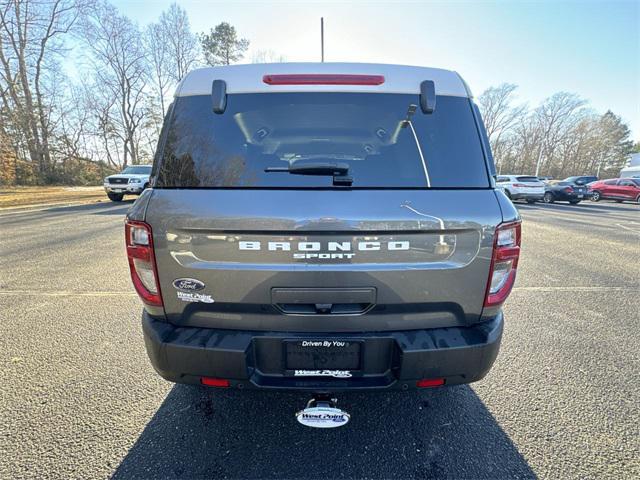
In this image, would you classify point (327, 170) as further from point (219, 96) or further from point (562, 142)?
point (562, 142)

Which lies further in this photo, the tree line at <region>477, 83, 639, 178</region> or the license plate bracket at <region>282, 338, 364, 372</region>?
the tree line at <region>477, 83, 639, 178</region>

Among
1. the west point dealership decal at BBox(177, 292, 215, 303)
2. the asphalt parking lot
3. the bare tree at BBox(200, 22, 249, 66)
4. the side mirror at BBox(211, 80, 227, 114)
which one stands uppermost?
the bare tree at BBox(200, 22, 249, 66)

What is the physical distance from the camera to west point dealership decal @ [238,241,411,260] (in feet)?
4.93

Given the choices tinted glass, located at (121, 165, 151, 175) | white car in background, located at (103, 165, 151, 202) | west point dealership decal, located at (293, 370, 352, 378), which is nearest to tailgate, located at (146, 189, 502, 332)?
west point dealership decal, located at (293, 370, 352, 378)

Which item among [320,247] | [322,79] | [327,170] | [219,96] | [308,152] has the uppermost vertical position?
[322,79]

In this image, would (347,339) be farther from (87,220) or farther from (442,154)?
(87,220)

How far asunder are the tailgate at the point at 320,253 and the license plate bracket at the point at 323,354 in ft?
0.22

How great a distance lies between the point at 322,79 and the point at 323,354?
1472mm

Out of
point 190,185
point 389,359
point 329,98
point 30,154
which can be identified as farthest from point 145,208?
point 30,154

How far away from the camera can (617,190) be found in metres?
21.0

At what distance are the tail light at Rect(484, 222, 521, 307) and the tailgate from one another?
6cm

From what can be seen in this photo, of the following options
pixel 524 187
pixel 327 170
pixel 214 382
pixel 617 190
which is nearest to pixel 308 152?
pixel 327 170

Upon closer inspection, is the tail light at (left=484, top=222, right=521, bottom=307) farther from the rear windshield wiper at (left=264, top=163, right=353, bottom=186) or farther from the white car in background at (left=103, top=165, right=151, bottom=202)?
the white car in background at (left=103, top=165, right=151, bottom=202)

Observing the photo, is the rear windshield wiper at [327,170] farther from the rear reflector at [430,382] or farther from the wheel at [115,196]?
the wheel at [115,196]
